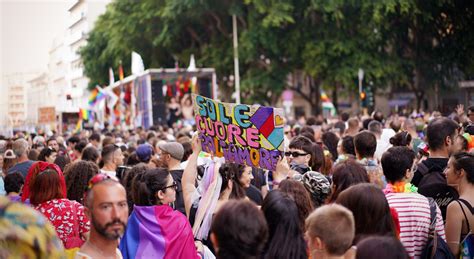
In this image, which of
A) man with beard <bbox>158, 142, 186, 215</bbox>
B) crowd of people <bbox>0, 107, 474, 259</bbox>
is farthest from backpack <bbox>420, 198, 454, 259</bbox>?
man with beard <bbox>158, 142, 186, 215</bbox>

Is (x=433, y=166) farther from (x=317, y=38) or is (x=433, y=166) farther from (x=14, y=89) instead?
(x=317, y=38)

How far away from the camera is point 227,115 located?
24.8 ft

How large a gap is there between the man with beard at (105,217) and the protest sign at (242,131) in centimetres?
260

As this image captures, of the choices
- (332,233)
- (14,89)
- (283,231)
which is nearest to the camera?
(332,233)

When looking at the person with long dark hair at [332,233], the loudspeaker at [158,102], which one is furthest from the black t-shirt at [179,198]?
the loudspeaker at [158,102]

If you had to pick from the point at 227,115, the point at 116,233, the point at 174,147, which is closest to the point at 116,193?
the point at 116,233

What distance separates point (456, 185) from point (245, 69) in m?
36.1

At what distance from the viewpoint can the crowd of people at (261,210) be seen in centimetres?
422

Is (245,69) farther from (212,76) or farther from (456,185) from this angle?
(456,185)

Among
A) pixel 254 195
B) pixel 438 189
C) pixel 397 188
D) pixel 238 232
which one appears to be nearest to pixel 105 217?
pixel 238 232

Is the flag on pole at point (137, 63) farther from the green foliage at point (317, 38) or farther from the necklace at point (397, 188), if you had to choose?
the necklace at point (397, 188)

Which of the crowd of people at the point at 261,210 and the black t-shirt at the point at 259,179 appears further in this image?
the black t-shirt at the point at 259,179

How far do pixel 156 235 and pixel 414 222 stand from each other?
5.83 feet

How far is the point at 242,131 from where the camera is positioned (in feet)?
24.5
